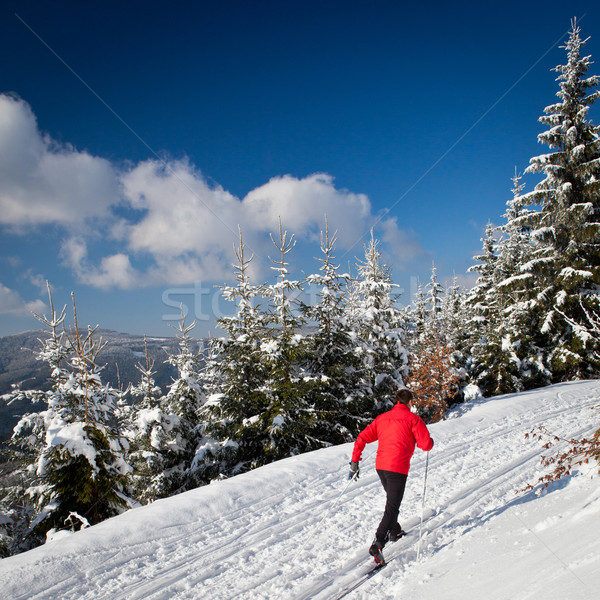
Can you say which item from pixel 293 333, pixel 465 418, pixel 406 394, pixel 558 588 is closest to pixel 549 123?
pixel 465 418

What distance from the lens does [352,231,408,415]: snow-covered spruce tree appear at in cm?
1688

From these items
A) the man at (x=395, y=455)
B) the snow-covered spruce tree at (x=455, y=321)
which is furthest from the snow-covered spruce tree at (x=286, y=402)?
the snow-covered spruce tree at (x=455, y=321)

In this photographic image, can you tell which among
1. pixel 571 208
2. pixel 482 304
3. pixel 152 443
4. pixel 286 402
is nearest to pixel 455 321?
pixel 482 304

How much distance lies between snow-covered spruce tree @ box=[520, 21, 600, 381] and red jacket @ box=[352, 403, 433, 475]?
16353 millimetres

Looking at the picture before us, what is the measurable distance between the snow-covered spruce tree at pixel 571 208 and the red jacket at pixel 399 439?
16.4 m

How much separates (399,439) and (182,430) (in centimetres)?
1382

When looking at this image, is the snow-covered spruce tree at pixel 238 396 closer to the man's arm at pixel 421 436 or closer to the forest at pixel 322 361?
the forest at pixel 322 361

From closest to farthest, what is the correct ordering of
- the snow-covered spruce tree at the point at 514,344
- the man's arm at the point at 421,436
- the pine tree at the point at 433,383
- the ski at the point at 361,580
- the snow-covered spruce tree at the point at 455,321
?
the ski at the point at 361,580 < the man's arm at the point at 421,436 < the pine tree at the point at 433,383 < the snow-covered spruce tree at the point at 514,344 < the snow-covered spruce tree at the point at 455,321

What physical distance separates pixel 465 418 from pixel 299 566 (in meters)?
10.1

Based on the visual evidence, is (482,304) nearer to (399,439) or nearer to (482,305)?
(482,305)

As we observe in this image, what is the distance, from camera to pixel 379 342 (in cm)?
1769

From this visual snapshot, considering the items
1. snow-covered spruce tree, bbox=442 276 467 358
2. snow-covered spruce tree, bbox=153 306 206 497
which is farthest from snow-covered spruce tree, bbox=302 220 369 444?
snow-covered spruce tree, bbox=442 276 467 358

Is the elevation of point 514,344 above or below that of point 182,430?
below

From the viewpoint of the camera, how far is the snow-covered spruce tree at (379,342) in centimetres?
1688
